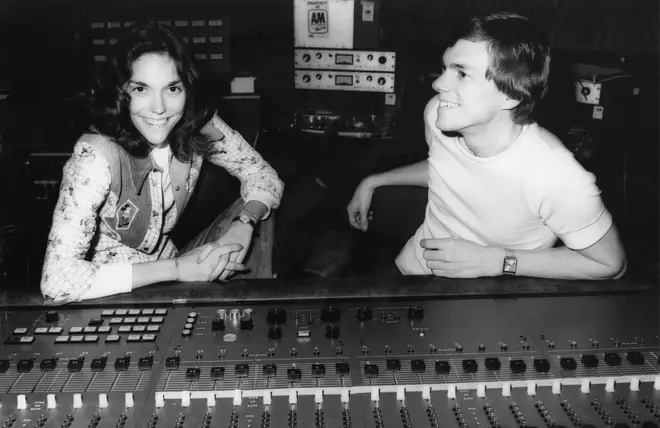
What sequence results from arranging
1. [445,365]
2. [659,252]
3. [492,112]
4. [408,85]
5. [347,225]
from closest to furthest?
[445,365], [492,112], [659,252], [347,225], [408,85]

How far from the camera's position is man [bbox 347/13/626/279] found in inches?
66.1

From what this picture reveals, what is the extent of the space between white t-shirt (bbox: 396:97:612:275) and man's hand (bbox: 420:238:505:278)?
18 centimetres

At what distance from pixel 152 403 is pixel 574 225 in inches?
44.4

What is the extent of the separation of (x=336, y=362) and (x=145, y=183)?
1.00 m

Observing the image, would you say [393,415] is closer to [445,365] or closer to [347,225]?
[445,365]

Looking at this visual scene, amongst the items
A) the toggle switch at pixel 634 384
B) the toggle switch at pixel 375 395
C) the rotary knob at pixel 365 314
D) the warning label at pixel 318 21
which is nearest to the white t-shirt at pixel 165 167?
the rotary knob at pixel 365 314

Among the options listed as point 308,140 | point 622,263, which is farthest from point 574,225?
point 308,140

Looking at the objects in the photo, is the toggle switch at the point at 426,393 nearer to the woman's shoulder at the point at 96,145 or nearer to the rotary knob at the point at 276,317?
the rotary knob at the point at 276,317

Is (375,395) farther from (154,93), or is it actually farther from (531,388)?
(154,93)

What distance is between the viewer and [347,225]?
3.81m

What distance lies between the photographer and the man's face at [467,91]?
176 centimetres

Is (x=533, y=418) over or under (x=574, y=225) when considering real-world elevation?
under

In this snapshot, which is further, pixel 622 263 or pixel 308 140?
pixel 308 140

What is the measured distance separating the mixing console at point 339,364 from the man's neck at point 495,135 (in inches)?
21.9
